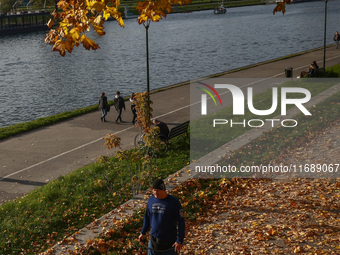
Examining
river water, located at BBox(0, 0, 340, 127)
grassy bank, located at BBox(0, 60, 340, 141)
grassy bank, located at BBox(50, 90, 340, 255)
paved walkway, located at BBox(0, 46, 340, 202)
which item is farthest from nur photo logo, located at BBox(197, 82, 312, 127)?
river water, located at BBox(0, 0, 340, 127)

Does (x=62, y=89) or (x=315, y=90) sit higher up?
(x=315, y=90)

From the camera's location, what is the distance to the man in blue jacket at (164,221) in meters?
7.17

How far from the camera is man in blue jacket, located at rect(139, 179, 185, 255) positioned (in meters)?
7.17

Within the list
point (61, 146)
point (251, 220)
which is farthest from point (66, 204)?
point (61, 146)

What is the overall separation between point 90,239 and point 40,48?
7259cm

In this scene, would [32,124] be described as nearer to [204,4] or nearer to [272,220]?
[272,220]

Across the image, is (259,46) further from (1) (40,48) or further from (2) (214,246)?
(2) (214,246)

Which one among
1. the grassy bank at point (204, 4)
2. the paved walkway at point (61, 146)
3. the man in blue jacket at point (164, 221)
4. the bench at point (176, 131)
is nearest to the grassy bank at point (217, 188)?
the man in blue jacket at point (164, 221)

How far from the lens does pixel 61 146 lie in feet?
57.6

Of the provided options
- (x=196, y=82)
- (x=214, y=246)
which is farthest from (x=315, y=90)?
(x=214, y=246)

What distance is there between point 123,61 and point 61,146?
44247mm

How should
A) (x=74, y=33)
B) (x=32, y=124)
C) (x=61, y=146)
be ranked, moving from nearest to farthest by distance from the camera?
(x=74, y=33), (x=61, y=146), (x=32, y=124)

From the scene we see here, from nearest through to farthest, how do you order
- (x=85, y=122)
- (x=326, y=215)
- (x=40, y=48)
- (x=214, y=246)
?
(x=214, y=246) < (x=326, y=215) < (x=85, y=122) < (x=40, y=48)

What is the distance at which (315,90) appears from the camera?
22844mm
